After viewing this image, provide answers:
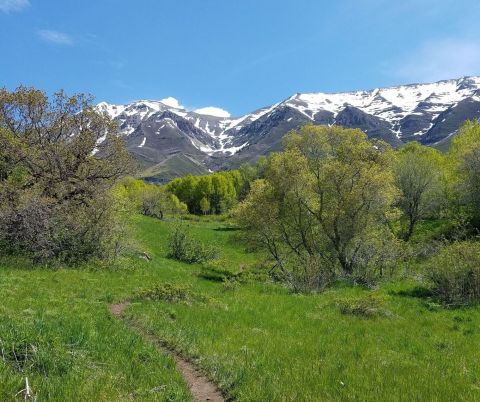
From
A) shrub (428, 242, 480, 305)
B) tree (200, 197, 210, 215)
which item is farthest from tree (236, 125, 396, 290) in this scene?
tree (200, 197, 210, 215)

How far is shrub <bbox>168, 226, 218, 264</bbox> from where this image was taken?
4034cm

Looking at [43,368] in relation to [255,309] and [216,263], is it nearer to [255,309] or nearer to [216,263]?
[255,309]

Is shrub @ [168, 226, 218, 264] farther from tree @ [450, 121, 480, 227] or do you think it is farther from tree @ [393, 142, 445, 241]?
tree @ [450, 121, 480, 227]

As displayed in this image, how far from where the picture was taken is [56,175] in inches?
1147

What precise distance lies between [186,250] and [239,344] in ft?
96.4

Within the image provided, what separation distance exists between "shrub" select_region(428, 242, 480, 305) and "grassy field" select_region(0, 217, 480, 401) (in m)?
1.27

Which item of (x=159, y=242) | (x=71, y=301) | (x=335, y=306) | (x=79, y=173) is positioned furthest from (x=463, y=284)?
(x=159, y=242)

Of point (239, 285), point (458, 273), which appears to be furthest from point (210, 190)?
point (458, 273)

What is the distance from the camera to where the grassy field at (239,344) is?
7.71 m

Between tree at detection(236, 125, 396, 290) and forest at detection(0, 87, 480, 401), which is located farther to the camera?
tree at detection(236, 125, 396, 290)

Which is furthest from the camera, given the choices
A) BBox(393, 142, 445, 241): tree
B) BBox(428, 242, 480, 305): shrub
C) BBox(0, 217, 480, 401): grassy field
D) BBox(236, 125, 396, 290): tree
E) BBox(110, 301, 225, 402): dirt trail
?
BBox(393, 142, 445, 241): tree

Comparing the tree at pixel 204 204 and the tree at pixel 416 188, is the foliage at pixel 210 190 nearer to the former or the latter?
the tree at pixel 204 204

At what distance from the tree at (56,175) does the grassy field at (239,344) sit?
3.61m

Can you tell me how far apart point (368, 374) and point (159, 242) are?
41.9 metres
